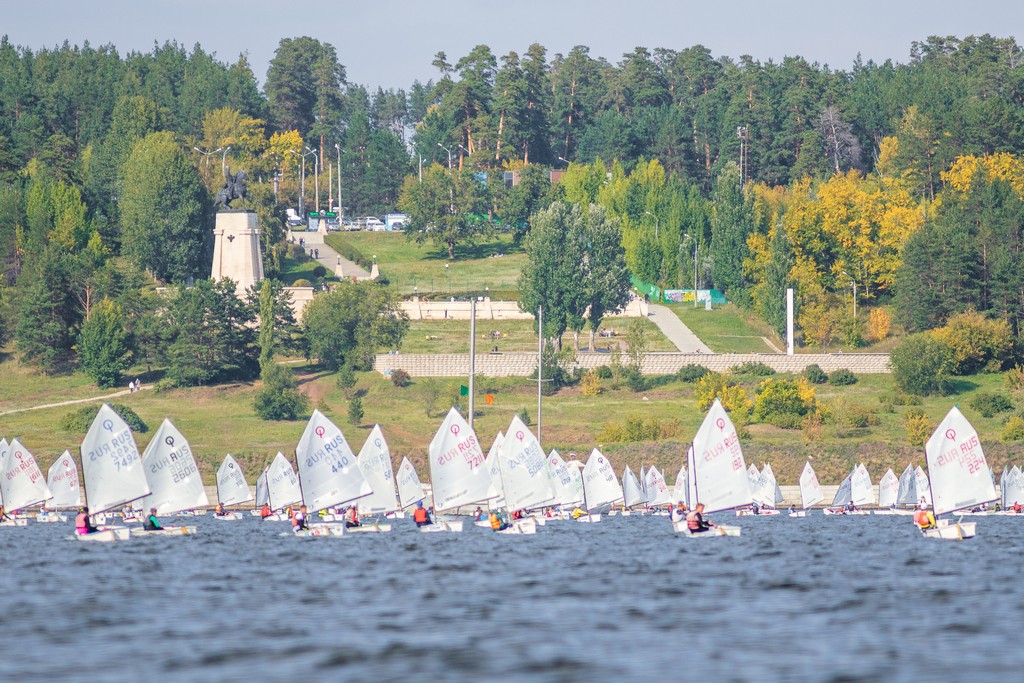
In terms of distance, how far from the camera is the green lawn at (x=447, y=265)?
554ft

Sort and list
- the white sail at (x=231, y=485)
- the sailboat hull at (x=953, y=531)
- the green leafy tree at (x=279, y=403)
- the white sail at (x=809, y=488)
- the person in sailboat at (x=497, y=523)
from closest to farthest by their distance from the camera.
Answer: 1. the sailboat hull at (x=953, y=531)
2. the person in sailboat at (x=497, y=523)
3. the white sail at (x=231, y=485)
4. the white sail at (x=809, y=488)
5. the green leafy tree at (x=279, y=403)

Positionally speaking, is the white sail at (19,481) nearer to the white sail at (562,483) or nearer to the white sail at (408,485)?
the white sail at (408,485)

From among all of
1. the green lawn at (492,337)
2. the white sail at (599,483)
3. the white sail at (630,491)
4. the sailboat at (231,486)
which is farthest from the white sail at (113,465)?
the green lawn at (492,337)

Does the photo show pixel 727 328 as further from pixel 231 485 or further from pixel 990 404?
pixel 231 485

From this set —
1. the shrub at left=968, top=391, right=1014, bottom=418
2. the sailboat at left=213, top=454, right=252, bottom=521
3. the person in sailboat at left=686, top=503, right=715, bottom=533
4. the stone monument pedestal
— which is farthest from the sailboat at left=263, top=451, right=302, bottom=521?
the stone monument pedestal

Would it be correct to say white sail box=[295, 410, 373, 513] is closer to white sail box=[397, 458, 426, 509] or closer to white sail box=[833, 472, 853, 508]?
white sail box=[397, 458, 426, 509]

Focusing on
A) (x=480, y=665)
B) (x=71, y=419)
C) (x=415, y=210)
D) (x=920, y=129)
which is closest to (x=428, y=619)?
(x=480, y=665)

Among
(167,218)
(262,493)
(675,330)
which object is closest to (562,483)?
(262,493)

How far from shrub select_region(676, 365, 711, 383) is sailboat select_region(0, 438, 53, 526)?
56.0 m

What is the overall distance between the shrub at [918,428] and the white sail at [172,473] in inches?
2028

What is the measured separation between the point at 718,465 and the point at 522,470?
40.1 ft

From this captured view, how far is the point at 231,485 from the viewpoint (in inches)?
3248

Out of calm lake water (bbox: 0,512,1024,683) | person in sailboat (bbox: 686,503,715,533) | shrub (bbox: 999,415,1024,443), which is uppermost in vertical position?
shrub (bbox: 999,415,1024,443)

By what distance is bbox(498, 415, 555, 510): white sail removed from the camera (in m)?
67.7
